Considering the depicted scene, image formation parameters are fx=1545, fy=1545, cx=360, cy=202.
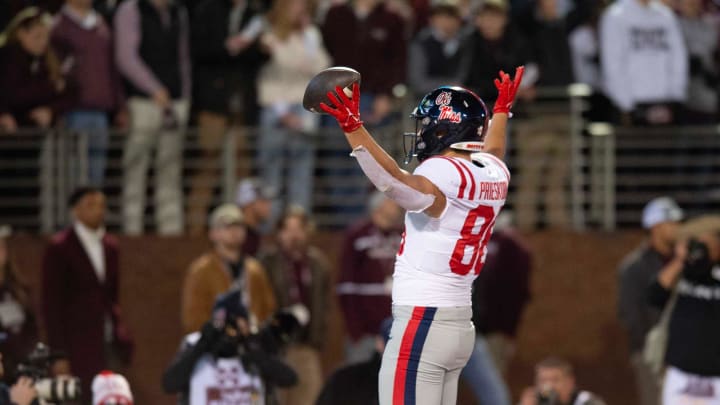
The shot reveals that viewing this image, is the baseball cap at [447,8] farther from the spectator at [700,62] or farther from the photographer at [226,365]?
the photographer at [226,365]

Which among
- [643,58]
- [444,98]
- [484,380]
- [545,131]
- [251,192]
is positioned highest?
[643,58]

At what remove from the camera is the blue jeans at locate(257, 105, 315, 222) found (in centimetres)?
1220

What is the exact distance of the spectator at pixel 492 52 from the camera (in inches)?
478

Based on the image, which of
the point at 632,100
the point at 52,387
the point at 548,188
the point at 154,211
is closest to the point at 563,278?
the point at 548,188

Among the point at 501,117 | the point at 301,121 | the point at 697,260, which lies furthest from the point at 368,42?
the point at 501,117

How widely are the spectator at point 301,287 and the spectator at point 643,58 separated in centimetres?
299

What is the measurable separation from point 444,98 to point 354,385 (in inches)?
98.5

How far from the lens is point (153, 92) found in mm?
11898

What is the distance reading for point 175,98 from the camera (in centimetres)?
1212

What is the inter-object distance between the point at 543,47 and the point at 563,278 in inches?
75.8

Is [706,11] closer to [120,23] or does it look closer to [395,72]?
[395,72]

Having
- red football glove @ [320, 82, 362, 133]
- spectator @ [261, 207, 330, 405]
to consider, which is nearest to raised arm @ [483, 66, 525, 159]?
red football glove @ [320, 82, 362, 133]

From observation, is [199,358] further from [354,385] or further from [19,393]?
[19,393]

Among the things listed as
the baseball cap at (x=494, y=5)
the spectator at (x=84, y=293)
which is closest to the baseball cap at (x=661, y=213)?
the baseball cap at (x=494, y=5)
